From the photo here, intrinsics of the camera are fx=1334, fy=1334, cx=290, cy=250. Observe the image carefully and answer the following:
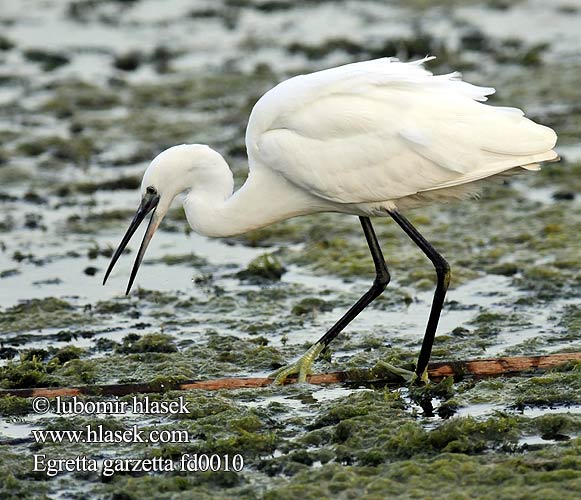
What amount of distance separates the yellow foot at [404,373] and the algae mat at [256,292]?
205 millimetres

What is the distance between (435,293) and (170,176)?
1742mm

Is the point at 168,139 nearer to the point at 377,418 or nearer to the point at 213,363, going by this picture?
the point at 213,363

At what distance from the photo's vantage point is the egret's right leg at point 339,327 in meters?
7.92

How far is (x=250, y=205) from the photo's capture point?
8.05 meters

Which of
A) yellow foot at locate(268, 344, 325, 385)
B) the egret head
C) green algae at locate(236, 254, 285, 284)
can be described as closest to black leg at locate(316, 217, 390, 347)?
yellow foot at locate(268, 344, 325, 385)

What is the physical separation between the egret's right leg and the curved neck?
0.37 meters

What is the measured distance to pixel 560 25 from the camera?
18188 mm

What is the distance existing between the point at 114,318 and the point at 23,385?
168 cm

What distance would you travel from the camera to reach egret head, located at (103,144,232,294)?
26.3ft

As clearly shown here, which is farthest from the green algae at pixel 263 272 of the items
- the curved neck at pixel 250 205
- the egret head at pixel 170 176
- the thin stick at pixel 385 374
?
the thin stick at pixel 385 374

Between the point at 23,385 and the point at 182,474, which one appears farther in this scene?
the point at 23,385

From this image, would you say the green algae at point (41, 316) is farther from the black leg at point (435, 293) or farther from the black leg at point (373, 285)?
the black leg at point (435, 293)

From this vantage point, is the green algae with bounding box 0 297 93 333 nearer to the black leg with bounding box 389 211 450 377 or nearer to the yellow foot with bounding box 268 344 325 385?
the yellow foot with bounding box 268 344 325 385

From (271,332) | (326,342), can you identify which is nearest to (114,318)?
(271,332)
